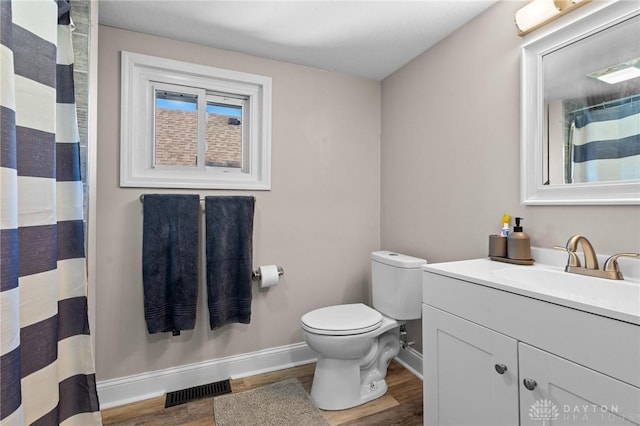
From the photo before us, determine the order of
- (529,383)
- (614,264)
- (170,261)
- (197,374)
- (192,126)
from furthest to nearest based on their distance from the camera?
(192,126), (197,374), (170,261), (614,264), (529,383)

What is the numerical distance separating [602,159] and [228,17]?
1.86 meters

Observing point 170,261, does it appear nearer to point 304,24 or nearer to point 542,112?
point 304,24

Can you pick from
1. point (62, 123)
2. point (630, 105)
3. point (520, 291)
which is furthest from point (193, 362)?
point (630, 105)

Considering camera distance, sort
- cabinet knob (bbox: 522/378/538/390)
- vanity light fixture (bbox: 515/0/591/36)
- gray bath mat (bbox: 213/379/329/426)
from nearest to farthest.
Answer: cabinet knob (bbox: 522/378/538/390), vanity light fixture (bbox: 515/0/591/36), gray bath mat (bbox: 213/379/329/426)

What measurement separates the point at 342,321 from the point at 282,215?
82 centimetres

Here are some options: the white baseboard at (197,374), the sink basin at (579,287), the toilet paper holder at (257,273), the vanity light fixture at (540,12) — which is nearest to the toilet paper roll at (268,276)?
the toilet paper holder at (257,273)

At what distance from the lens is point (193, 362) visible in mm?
1877

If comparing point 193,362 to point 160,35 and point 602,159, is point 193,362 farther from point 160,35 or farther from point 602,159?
point 602,159

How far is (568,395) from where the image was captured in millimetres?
823

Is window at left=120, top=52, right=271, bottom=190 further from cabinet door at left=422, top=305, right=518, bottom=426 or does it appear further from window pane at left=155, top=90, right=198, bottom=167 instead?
cabinet door at left=422, top=305, right=518, bottom=426

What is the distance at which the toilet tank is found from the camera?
179 cm

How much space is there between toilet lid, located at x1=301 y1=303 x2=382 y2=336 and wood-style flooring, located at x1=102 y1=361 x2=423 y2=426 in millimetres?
437

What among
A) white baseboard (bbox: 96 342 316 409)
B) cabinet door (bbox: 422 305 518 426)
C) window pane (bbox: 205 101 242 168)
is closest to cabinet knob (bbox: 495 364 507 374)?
cabinet door (bbox: 422 305 518 426)

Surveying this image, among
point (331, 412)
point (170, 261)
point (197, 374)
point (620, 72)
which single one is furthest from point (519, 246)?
point (197, 374)
